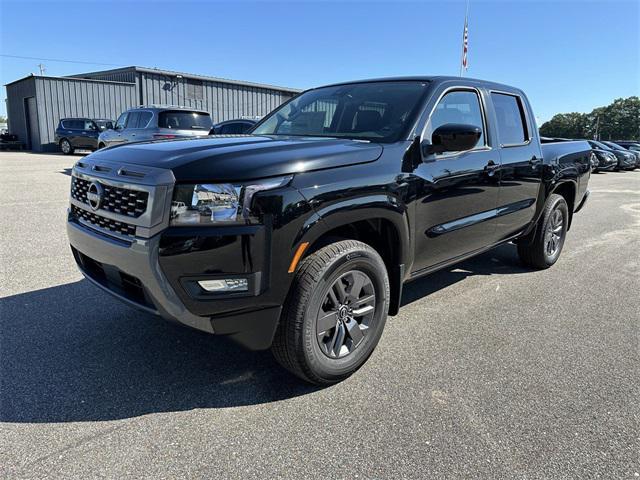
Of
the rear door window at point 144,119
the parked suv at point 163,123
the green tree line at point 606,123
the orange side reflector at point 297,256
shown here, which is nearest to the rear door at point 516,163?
the orange side reflector at point 297,256

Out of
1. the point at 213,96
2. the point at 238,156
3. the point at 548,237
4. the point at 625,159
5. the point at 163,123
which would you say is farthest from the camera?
the point at 213,96

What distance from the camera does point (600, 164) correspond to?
24.9 m

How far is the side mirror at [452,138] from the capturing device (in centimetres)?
320

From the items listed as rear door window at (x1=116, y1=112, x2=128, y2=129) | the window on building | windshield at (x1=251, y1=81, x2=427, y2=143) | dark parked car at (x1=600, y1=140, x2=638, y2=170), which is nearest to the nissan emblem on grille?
windshield at (x1=251, y1=81, x2=427, y2=143)

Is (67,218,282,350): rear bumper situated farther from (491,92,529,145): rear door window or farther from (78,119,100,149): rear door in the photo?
(78,119,100,149): rear door

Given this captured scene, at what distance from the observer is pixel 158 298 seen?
2.42m

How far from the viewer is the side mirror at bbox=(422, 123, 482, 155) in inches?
126

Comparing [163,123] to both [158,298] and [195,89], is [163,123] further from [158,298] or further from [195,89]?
[195,89]

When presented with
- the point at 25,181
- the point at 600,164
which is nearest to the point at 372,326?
the point at 25,181

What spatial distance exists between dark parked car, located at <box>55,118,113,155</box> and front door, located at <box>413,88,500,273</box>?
22.5m

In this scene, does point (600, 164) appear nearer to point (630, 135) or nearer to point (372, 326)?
point (372, 326)

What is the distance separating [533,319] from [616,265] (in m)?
2.56

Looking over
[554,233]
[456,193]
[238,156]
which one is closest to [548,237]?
[554,233]

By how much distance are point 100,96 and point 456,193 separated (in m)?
27.2
